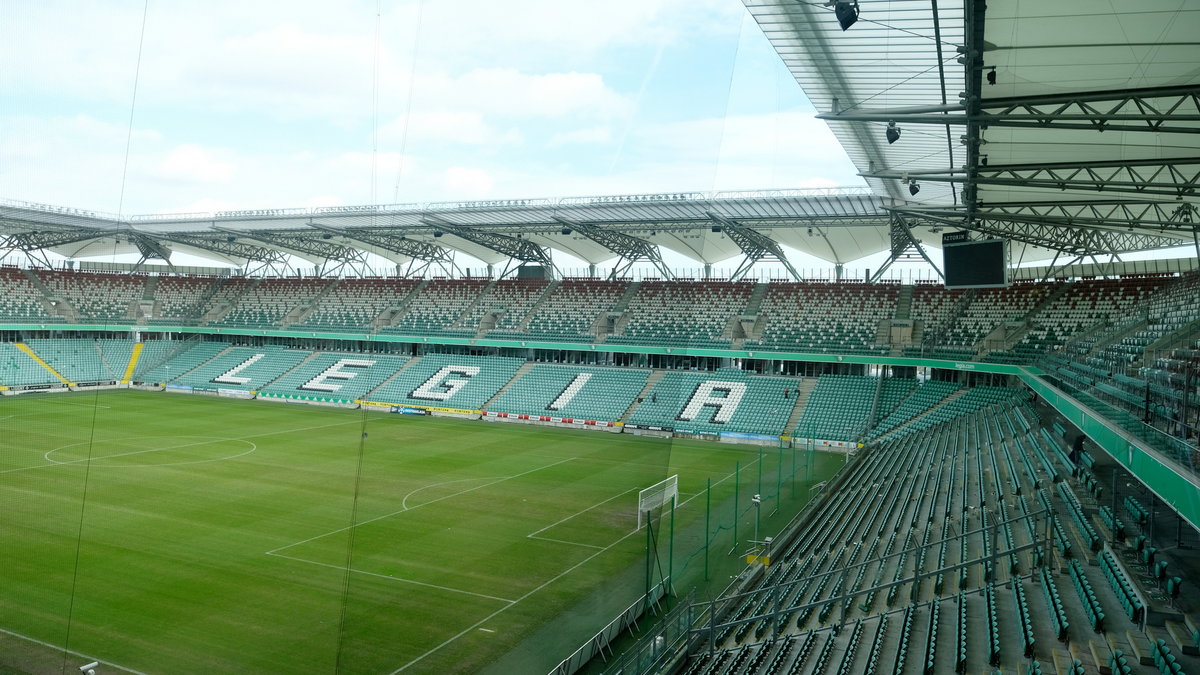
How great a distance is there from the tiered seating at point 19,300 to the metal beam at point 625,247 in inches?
1030

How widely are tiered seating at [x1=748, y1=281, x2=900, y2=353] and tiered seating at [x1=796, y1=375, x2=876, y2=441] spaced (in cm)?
157

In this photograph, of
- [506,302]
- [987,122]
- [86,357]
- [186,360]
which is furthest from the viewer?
[506,302]

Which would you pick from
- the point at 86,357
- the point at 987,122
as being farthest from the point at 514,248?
the point at 987,122

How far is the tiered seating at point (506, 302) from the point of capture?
148 ft

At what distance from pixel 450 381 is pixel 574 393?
277 inches

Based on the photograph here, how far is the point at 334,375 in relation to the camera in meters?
43.1

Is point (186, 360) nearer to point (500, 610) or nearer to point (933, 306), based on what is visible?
point (500, 610)

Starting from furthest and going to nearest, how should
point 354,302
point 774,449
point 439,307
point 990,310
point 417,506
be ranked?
point 354,302
point 439,307
point 990,310
point 774,449
point 417,506

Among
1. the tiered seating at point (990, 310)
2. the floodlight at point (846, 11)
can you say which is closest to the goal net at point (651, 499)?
the floodlight at point (846, 11)

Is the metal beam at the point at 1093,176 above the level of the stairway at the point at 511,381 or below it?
above

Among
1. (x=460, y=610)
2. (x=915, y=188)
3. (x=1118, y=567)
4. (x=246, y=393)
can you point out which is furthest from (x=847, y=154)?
(x=246, y=393)

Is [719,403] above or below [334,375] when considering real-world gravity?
above

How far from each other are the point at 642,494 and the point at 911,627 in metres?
4.52

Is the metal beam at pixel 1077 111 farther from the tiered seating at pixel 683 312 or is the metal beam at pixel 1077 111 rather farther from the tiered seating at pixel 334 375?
the tiered seating at pixel 334 375
